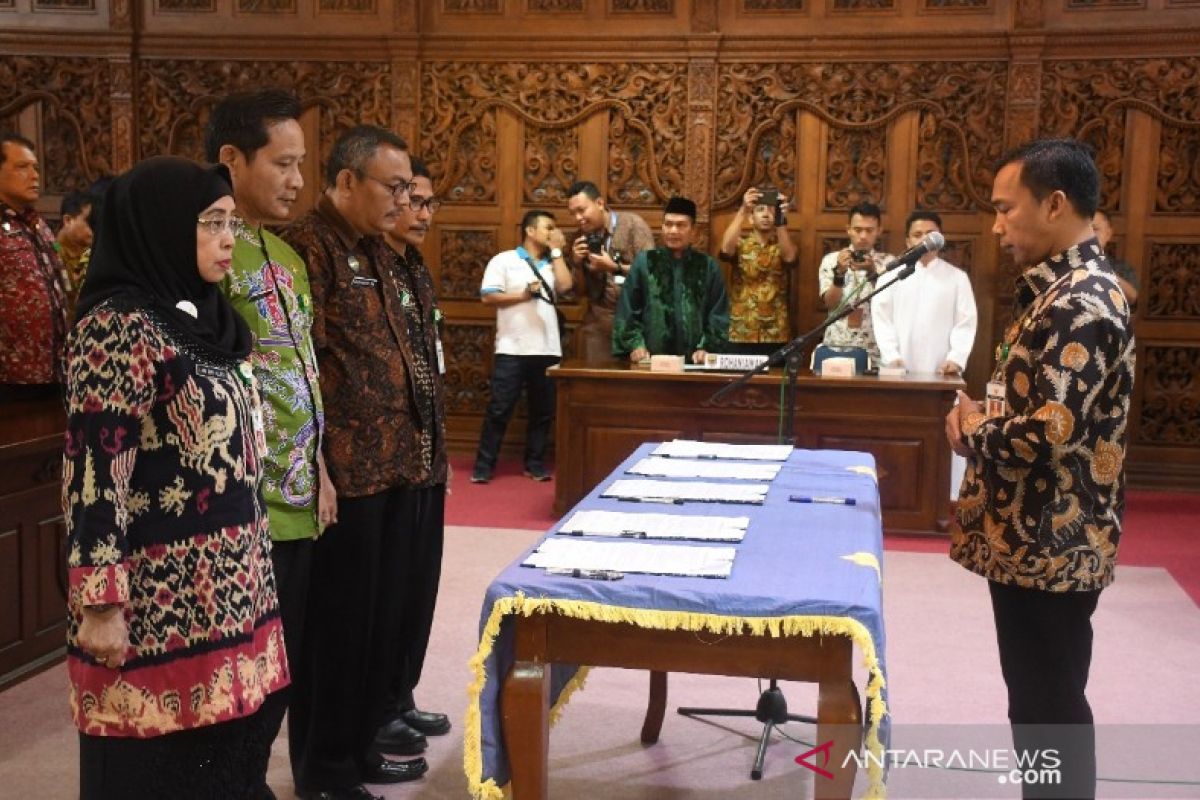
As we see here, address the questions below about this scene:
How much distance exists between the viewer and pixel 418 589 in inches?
125

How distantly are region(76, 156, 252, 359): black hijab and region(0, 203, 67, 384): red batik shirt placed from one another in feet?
8.97

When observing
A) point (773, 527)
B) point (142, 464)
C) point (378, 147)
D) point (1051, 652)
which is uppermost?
point (378, 147)

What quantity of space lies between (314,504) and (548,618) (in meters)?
0.67

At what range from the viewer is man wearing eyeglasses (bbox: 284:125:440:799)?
2.78 m

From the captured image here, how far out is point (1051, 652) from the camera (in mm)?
2312

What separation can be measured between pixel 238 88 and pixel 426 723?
5799 mm

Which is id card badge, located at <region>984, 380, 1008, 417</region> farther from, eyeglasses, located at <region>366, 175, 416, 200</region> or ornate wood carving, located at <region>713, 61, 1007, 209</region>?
ornate wood carving, located at <region>713, 61, 1007, 209</region>

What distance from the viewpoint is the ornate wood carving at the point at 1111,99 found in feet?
23.4

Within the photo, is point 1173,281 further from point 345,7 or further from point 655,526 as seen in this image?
point 655,526

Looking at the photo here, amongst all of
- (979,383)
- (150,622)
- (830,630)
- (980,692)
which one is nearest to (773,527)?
(830,630)

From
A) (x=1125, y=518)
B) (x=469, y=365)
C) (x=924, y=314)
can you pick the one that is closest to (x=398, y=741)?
(x=924, y=314)

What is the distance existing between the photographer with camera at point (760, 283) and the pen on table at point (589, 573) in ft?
15.9

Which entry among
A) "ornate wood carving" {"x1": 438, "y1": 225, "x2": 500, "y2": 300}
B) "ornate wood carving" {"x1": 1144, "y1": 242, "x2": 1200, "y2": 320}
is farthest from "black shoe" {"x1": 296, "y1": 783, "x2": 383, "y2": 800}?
"ornate wood carving" {"x1": 1144, "y1": 242, "x2": 1200, "y2": 320}

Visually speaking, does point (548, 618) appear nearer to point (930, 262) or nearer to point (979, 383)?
point (930, 262)
